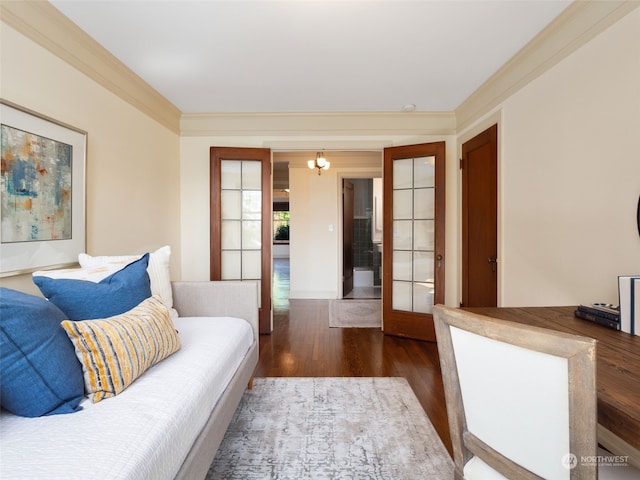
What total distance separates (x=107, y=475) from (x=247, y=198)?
324 cm

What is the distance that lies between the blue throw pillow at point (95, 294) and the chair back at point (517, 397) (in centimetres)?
144

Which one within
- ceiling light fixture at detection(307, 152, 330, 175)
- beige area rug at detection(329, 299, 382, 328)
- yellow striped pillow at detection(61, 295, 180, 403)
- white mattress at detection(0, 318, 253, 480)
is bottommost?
beige area rug at detection(329, 299, 382, 328)

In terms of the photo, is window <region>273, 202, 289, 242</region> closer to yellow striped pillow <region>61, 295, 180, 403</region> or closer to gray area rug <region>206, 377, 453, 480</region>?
gray area rug <region>206, 377, 453, 480</region>

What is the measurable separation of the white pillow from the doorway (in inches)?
178

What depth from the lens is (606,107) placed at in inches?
65.4

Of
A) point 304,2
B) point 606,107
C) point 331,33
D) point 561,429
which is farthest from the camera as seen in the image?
point 331,33

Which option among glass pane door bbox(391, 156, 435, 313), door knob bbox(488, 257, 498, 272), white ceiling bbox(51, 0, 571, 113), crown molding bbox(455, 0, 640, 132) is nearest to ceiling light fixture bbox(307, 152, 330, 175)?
glass pane door bbox(391, 156, 435, 313)

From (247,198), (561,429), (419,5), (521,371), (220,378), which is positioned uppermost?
(419,5)

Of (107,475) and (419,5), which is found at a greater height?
(419,5)

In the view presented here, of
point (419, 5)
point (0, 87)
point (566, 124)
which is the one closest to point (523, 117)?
point (566, 124)

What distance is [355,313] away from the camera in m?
4.57

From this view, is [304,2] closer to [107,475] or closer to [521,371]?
[521,371]


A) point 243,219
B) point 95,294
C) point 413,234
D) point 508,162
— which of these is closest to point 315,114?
point 243,219

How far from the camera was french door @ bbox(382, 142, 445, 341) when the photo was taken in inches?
133
